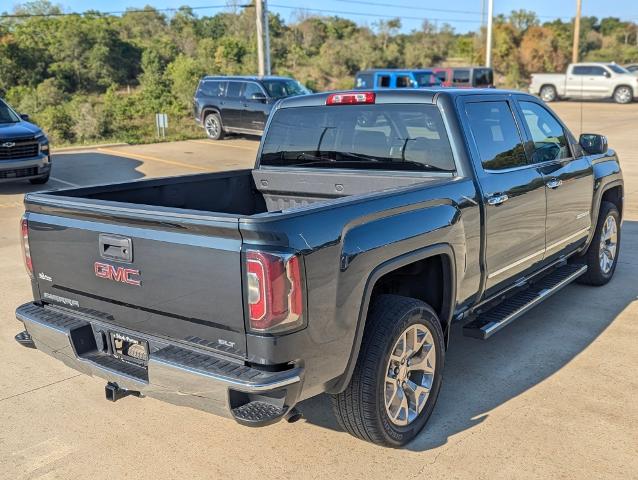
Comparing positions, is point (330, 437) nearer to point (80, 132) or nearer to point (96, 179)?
point (96, 179)

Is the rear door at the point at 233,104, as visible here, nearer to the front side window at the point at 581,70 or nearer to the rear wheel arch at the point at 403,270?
the rear wheel arch at the point at 403,270

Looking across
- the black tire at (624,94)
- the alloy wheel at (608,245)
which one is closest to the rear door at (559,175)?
the alloy wheel at (608,245)

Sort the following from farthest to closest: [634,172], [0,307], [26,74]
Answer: [26,74], [634,172], [0,307]

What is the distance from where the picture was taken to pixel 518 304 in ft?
15.3

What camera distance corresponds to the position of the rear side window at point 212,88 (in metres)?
20.1

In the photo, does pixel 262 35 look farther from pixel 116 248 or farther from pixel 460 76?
pixel 116 248

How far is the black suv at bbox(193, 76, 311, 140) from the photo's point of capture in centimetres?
1886

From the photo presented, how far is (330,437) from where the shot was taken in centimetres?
366

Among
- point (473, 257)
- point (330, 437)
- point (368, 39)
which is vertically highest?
point (368, 39)

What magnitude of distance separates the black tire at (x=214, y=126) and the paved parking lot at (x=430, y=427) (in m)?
15.6

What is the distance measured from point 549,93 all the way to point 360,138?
108ft

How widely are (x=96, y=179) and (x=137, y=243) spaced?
37.1 ft

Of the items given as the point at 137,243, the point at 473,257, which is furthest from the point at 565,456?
the point at 137,243

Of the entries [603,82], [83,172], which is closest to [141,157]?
[83,172]
